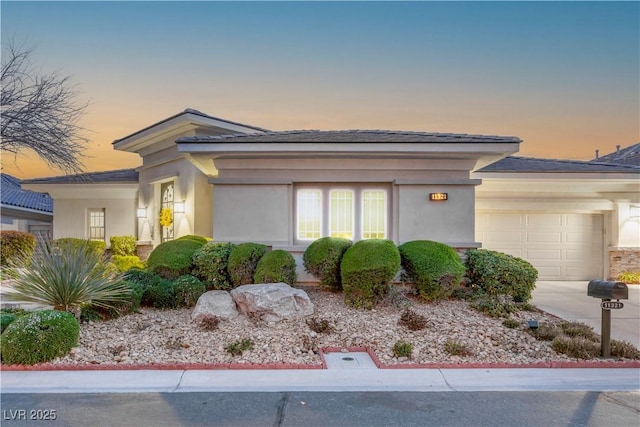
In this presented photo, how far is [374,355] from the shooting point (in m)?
5.92

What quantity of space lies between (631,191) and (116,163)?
23038 millimetres

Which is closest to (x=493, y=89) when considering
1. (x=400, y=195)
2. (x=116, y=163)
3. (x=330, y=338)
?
(x=400, y=195)

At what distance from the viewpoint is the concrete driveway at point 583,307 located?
24.6ft

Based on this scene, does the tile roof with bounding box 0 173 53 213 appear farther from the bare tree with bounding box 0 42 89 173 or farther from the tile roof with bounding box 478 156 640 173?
the tile roof with bounding box 478 156 640 173

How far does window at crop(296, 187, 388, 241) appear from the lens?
34.5 ft

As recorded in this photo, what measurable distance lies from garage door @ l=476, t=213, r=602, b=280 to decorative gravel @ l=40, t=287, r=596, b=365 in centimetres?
555

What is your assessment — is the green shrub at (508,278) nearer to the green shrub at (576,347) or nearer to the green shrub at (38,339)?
the green shrub at (576,347)

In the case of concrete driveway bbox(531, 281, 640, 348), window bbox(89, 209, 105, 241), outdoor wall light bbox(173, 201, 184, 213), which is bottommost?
concrete driveway bbox(531, 281, 640, 348)

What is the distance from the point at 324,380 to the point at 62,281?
15.1 ft

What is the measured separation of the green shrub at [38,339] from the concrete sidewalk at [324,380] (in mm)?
228

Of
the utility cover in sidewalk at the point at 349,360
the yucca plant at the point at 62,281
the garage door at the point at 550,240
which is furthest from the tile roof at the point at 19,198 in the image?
the garage door at the point at 550,240

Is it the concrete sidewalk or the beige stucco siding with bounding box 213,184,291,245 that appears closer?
the concrete sidewalk

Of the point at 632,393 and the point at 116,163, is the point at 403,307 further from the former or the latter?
the point at 116,163

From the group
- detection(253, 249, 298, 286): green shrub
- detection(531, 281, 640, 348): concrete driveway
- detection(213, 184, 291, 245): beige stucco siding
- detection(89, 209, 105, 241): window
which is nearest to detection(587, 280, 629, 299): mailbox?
detection(531, 281, 640, 348): concrete driveway
